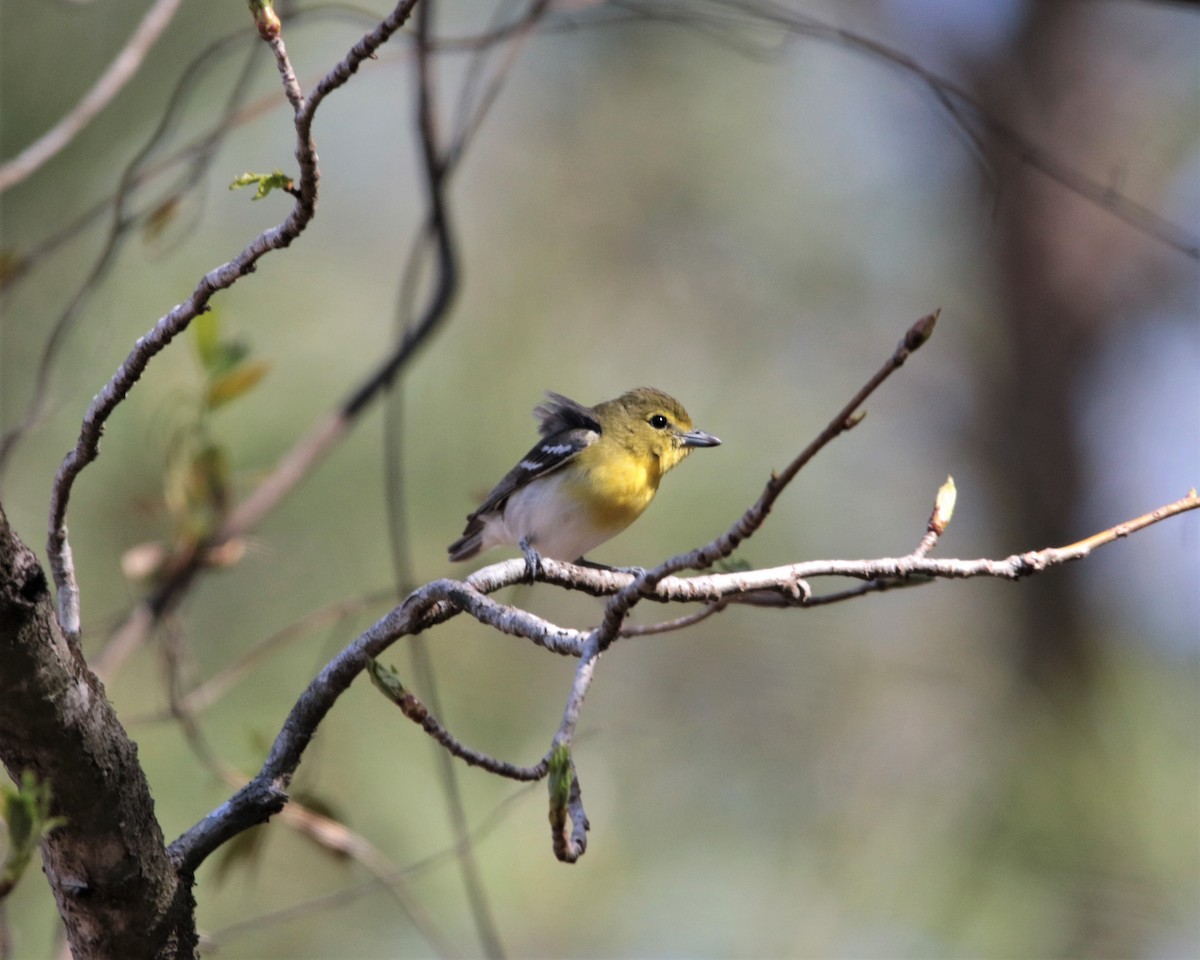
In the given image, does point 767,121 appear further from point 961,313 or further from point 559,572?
point 559,572

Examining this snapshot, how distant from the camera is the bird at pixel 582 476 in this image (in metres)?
3.93

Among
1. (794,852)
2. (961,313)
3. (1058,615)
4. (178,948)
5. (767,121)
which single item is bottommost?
(178,948)

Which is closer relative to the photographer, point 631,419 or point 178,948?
point 178,948

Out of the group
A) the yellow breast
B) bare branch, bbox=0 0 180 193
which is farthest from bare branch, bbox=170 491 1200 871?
the yellow breast

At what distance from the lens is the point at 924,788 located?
5023 mm

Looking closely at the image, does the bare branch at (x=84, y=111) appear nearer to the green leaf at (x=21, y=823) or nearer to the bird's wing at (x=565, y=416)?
the bird's wing at (x=565, y=416)

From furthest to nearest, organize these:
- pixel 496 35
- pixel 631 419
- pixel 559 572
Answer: pixel 631 419
pixel 496 35
pixel 559 572

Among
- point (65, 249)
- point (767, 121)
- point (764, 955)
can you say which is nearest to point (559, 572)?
point (764, 955)

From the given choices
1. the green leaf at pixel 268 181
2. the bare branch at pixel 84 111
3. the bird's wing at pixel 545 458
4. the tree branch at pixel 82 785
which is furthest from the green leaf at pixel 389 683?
the bird's wing at pixel 545 458

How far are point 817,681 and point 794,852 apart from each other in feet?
3.03

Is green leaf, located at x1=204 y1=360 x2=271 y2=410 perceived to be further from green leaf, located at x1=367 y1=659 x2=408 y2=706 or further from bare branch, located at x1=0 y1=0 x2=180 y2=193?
green leaf, located at x1=367 y1=659 x2=408 y2=706

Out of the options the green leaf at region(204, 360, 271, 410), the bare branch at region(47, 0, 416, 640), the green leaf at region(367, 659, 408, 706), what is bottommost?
the green leaf at region(367, 659, 408, 706)

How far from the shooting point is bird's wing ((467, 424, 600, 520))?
4133 millimetres

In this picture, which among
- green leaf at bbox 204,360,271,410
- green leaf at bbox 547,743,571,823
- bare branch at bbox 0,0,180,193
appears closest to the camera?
green leaf at bbox 547,743,571,823
